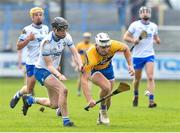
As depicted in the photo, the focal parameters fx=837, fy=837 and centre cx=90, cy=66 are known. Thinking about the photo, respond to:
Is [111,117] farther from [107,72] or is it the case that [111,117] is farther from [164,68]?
[164,68]

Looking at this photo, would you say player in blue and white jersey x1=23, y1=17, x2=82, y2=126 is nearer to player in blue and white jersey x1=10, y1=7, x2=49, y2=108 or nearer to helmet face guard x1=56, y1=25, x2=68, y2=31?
helmet face guard x1=56, y1=25, x2=68, y2=31

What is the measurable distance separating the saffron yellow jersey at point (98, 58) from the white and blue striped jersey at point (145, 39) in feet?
17.3

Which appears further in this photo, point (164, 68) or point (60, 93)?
point (164, 68)

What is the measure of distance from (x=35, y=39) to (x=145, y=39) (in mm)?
3674

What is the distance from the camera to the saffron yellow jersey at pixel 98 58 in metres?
15.9

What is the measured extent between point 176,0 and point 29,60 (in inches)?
1046

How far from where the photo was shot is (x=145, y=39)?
867 inches

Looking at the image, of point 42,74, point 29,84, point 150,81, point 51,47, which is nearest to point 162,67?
point 150,81

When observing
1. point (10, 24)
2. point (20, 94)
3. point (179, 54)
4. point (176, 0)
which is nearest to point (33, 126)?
point (20, 94)

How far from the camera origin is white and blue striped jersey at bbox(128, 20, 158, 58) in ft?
71.6

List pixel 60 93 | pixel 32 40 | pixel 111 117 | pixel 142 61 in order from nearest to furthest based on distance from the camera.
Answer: pixel 60 93, pixel 111 117, pixel 32 40, pixel 142 61

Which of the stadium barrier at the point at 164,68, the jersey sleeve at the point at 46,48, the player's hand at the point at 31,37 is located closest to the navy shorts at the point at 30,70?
the player's hand at the point at 31,37

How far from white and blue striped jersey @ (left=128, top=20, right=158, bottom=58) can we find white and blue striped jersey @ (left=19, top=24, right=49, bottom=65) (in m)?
3.11

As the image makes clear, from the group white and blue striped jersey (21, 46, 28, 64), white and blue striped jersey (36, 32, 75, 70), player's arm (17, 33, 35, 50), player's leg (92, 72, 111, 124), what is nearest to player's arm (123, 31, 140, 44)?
white and blue striped jersey (21, 46, 28, 64)
